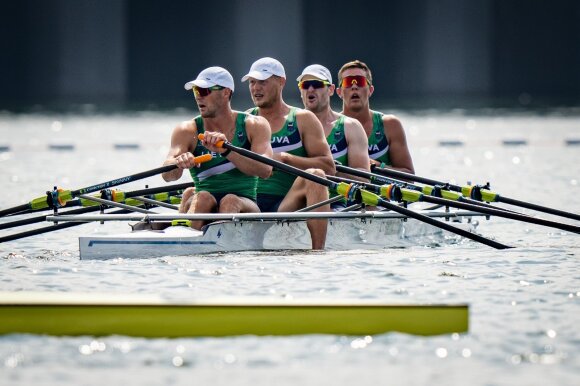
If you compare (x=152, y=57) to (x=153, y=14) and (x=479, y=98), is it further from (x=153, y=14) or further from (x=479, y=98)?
(x=479, y=98)

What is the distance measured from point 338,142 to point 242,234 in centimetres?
190

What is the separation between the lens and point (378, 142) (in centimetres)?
1401

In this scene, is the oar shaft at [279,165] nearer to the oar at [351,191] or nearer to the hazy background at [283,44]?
the oar at [351,191]

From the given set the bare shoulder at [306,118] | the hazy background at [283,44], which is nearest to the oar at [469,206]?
the bare shoulder at [306,118]

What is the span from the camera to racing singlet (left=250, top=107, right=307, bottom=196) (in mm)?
12289

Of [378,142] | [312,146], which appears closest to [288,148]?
[312,146]

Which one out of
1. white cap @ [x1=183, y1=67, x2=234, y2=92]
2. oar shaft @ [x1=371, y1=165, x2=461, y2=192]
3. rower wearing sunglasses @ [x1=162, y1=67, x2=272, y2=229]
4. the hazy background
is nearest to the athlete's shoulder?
rower wearing sunglasses @ [x1=162, y1=67, x2=272, y2=229]

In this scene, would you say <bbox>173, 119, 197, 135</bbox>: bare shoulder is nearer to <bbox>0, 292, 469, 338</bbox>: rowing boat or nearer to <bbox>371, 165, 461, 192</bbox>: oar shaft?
<bbox>371, 165, 461, 192</bbox>: oar shaft

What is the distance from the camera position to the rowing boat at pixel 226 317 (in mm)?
8117

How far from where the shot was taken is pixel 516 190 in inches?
803

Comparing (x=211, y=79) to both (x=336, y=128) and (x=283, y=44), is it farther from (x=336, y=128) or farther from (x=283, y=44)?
(x=283, y=44)

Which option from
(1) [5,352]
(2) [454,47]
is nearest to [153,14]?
(2) [454,47]

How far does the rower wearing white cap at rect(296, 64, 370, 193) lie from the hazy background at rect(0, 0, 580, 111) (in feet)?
180

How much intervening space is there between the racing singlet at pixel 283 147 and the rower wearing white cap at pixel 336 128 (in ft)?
2.36
